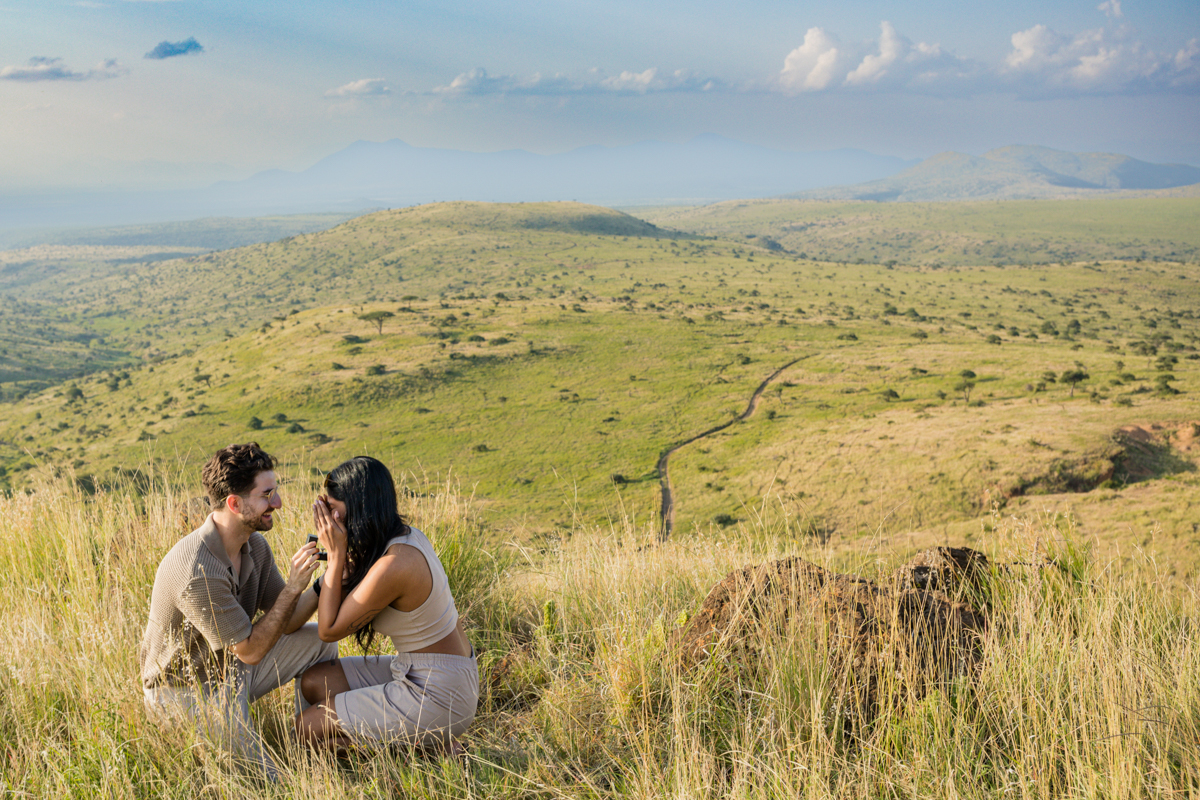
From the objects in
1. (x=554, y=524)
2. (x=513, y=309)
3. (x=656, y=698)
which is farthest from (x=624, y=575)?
(x=513, y=309)

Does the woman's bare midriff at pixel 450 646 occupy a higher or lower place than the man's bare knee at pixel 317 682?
higher

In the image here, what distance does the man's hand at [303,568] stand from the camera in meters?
3.77

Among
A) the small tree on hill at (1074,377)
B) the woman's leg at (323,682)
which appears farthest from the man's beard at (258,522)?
the small tree on hill at (1074,377)

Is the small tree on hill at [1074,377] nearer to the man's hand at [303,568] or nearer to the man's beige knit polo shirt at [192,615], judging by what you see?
the man's hand at [303,568]

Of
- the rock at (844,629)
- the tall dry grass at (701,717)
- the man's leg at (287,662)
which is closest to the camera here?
the tall dry grass at (701,717)

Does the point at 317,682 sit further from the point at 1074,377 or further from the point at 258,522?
the point at 1074,377

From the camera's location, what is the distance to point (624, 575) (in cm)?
530

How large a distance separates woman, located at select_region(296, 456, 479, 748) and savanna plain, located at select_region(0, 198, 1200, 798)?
0.22 metres

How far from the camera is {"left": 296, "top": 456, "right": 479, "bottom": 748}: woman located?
3754 millimetres

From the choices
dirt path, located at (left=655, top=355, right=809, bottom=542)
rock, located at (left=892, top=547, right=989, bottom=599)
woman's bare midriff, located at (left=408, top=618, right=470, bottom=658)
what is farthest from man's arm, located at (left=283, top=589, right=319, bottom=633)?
dirt path, located at (left=655, top=355, right=809, bottom=542)

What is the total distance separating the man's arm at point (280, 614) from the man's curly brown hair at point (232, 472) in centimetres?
51

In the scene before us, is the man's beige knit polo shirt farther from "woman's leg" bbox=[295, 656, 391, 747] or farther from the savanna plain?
"woman's leg" bbox=[295, 656, 391, 747]

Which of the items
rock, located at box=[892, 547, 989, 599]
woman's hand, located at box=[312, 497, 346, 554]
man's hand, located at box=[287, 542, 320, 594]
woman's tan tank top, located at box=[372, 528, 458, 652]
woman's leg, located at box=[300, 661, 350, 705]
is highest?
woman's hand, located at box=[312, 497, 346, 554]

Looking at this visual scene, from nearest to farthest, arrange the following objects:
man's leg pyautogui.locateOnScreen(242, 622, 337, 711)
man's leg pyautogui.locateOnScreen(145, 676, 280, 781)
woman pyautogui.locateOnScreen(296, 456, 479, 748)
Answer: man's leg pyautogui.locateOnScreen(145, 676, 280, 781) → woman pyautogui.locateOnScreen(296, 456, 479, 748) → man's leg pyautogui.locateOnScreen(242, 622, 337, 711)
